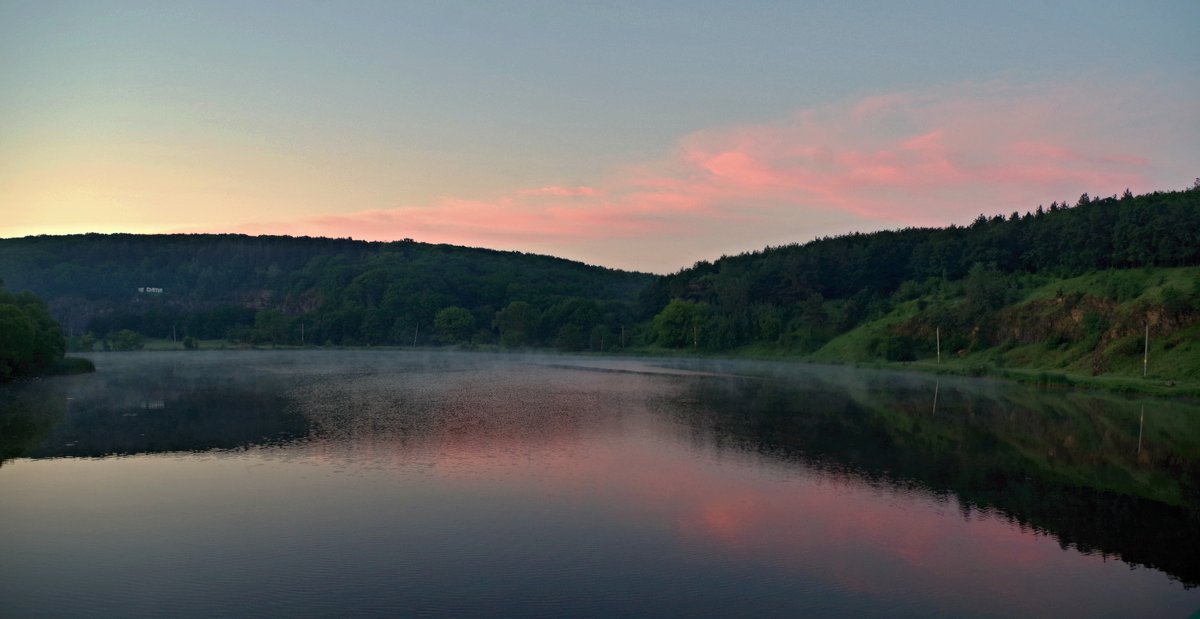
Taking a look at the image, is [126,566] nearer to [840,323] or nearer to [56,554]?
[56,554]

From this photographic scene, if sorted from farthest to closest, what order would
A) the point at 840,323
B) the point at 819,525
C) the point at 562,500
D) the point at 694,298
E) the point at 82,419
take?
the point at 694,298 < the point at 840,323 < the point at 82,419 < the point at 562,500 < the point at 819,525

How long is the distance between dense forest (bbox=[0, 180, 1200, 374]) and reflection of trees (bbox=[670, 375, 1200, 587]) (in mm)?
20343

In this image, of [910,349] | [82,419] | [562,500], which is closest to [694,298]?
[910,349]

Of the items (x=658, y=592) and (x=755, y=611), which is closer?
(x=755, y=611)

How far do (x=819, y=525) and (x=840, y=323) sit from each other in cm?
11043

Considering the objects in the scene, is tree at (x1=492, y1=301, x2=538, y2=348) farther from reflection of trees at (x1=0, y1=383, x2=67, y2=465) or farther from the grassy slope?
reflection of trees at (x1=0, y1=383, x2=67, y2=465)

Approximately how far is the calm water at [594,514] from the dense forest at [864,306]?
3594 centimetres

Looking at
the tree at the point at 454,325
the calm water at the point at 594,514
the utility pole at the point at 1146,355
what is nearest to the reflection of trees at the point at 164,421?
the calm water at the point at 594,514

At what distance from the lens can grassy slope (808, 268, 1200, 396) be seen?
52.8 meters

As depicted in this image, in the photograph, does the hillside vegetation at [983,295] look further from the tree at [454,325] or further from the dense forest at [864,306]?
the tree at [454,325]

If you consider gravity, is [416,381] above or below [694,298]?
below

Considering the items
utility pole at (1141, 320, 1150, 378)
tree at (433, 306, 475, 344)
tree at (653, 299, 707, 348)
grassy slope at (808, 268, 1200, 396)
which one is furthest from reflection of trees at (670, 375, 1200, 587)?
tree at (433, 306, 475, 344)

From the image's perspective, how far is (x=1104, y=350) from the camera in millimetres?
61750

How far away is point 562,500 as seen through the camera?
2119 cm
